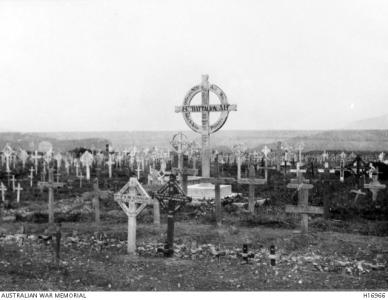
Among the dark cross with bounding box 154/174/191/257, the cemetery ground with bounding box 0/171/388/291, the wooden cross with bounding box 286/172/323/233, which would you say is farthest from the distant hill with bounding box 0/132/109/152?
the dark cross with bounding box 154/174/191/257

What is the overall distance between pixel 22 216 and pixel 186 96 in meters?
6.45

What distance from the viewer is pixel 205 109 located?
15.7 m

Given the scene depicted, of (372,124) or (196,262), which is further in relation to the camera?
(372,124)

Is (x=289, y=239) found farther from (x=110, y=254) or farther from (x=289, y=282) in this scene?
(x=110, y=254)

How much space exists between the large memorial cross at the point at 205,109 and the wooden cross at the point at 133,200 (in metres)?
6.21

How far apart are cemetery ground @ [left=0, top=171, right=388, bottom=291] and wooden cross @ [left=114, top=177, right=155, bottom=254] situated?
0.30m

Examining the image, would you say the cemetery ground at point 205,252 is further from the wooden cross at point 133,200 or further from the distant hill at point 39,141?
the distant hill at point 39,141

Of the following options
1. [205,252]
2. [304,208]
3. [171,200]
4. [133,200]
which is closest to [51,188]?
[133,200]

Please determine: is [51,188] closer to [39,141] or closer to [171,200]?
[171,200]

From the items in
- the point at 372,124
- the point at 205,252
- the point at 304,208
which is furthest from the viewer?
the point at 372,124

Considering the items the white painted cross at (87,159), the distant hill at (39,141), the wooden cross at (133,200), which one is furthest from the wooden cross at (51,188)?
the distant hill at (39,141)

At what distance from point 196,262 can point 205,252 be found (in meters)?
0.67

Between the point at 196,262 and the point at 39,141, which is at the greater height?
the point at 39,141

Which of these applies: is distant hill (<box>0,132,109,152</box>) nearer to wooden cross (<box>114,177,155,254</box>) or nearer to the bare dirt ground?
the bare dirt ground
